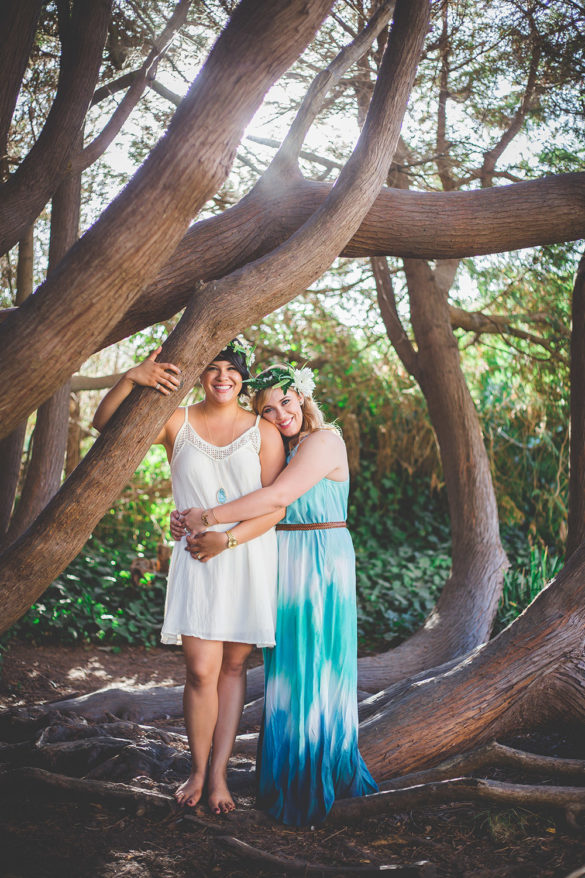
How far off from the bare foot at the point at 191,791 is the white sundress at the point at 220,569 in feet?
1.91

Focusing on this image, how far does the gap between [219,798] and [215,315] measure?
6.57 feet

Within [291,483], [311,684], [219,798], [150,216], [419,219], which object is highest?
[419,219]

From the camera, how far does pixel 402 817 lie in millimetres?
3273

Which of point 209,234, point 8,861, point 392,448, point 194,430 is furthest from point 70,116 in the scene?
point 392,448

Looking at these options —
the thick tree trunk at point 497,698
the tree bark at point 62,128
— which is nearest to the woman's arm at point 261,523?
the thick tree trunk at point 497,698

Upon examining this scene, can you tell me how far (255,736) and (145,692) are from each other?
117 centimetres

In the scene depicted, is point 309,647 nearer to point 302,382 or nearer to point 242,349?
point 302,382

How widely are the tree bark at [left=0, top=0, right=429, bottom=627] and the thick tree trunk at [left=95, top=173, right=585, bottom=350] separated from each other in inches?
16.7

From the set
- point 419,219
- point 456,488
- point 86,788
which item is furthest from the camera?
point 456,488

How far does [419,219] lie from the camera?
3.95 m

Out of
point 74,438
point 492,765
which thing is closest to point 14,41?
point 492,765

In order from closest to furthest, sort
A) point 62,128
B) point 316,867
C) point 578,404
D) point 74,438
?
point 316,867
point 62,128
point 578,404
point 74,438

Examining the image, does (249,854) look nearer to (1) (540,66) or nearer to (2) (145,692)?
(2) (145,692)

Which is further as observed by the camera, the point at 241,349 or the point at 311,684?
the point at 241,349
